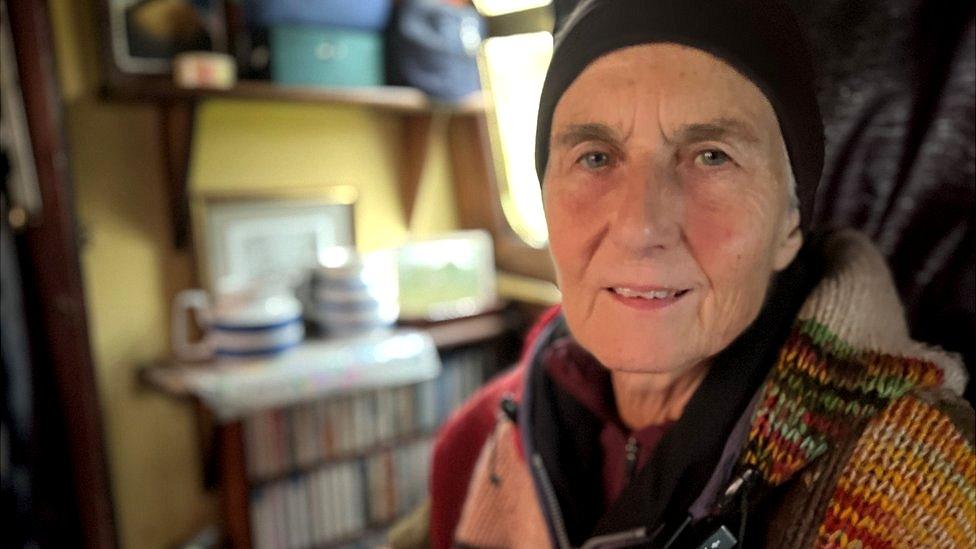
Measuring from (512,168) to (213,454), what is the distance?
105cm

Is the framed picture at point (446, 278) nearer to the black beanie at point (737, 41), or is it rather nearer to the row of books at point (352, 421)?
the row of books at point (352, 421)

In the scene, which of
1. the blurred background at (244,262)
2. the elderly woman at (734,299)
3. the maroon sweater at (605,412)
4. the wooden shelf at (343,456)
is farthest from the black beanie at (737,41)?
the wooden shelf at (343,456)

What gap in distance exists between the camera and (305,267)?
1.81m

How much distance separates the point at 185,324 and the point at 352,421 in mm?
448

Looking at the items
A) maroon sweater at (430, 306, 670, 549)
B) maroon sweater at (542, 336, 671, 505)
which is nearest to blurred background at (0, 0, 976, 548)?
maroon sweater at (430, 306, 670, 549)

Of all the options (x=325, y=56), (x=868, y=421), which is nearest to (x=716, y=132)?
(x=868, y=421)

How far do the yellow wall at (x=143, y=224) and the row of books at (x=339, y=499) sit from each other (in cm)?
22

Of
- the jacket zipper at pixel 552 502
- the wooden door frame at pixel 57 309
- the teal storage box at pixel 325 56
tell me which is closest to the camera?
the jacket zipper at pixel 552 502

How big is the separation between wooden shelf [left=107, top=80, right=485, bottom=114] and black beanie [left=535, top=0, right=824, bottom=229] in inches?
41.7

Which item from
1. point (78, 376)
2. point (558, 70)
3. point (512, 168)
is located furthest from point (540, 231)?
point (558, 70)

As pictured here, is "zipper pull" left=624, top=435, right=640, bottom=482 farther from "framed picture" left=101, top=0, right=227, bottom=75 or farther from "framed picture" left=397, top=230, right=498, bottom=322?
"framed picture" left=101, top=0, right=227, bottom=75

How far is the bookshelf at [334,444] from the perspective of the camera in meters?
1.57

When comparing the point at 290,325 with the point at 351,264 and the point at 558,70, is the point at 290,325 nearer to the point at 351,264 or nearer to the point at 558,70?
the point at 351,264

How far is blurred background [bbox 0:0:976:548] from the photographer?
1420 millimetres
